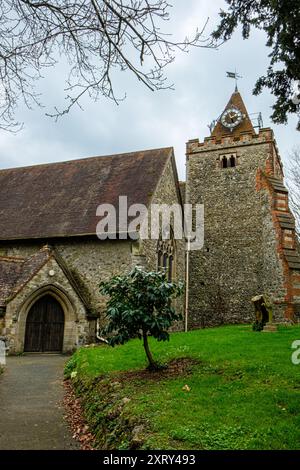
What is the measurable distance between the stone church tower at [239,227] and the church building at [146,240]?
0.06m

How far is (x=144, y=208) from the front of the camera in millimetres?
16203

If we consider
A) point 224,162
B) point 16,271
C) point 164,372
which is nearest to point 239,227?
point 224,162

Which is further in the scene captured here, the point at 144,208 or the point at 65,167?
the point at 65,167

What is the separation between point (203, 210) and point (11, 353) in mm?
13052

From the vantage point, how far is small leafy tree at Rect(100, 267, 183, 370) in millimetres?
7727

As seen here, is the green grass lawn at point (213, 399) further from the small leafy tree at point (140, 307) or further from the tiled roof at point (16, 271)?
the tiled roof at point (16, 271)

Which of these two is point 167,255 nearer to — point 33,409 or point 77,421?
point 33,409

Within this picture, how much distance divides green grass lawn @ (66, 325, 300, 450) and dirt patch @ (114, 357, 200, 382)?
13 centimetres

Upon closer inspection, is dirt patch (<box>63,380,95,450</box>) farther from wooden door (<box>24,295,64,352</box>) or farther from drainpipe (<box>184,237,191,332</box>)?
drainpipe (<box>184,237,191,332</box>)

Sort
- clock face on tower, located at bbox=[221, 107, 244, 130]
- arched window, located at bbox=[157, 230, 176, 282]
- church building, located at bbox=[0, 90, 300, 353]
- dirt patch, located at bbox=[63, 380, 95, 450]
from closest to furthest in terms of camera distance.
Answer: dirt patch, located at bbox=[63, 380, 95, 450]
church building, located at bbox=[0, 90, 300, 353]
arched window, located at bbox=[157, 230, 176, 282]
clock face on tower, located at bbox=[221, 107, 244, 130]

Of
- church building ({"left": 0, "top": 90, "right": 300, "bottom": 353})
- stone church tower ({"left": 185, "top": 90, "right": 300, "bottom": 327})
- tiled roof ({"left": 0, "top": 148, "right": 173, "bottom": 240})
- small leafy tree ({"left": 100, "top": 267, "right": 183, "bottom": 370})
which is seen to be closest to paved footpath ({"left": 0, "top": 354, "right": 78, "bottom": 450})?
small leafy tree ({"left": 100, "top": 267, "right": 183, "bottom": 370})

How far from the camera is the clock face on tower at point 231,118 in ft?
79.7

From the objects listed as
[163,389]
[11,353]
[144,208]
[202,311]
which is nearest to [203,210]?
[202,311]
